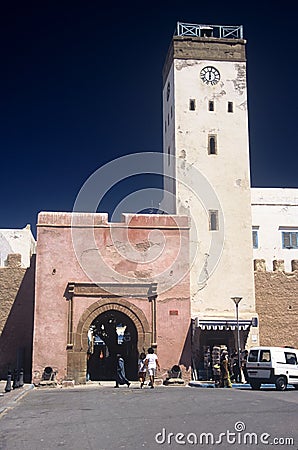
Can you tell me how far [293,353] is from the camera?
1941cm

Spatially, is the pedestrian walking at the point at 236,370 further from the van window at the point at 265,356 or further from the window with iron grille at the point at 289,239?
the window with iron grille at the point at 289,239

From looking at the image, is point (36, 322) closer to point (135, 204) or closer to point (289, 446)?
point (135, 204)

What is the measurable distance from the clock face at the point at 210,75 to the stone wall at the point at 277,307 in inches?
348

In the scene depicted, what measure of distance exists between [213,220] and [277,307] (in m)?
4.56

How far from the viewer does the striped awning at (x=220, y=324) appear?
23219 millimetres

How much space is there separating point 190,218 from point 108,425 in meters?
15.8

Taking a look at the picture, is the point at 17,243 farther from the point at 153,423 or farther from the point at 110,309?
the point at 153,423

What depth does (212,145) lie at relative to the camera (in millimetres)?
26594

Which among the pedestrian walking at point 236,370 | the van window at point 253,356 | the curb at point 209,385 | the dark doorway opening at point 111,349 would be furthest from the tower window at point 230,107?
the curb at point 209,385

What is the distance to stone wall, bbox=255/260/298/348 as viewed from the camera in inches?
993

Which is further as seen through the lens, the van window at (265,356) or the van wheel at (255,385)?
the van wheel at (255,385)

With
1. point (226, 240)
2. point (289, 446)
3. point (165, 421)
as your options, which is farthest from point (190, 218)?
point (289, 446)

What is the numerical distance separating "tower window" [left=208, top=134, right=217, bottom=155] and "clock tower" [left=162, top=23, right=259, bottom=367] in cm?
4

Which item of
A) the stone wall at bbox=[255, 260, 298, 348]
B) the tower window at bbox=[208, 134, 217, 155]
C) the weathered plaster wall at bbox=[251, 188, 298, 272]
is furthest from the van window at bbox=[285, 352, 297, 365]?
the weathered plaster wall at bbox=[251, 188, 298, 272]
